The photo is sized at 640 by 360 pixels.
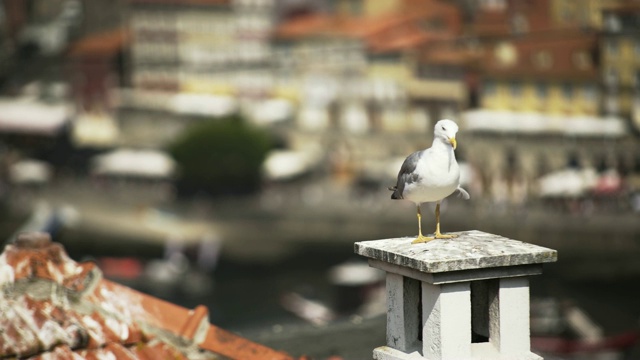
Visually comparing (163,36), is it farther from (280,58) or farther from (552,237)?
(552,237)

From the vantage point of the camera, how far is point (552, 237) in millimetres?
29391

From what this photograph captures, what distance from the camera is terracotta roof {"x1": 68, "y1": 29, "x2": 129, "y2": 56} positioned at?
3369 cm

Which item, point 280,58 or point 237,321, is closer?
point 237,321

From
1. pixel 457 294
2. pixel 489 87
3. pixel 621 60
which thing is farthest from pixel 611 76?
pixel 457 294

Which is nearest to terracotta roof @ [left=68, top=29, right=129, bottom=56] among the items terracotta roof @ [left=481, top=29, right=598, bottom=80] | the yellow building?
terracotta roof @ [left=481, top=29, right=598, bottom=80]

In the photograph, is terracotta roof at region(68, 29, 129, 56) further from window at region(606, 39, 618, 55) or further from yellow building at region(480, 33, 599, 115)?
window at region(606, 39, 618, 55)

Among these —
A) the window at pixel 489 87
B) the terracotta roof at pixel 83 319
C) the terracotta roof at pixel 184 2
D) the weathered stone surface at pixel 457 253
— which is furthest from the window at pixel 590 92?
the weathered stone surface at pixel 457 253

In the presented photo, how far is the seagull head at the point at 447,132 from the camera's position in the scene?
16.7 ft

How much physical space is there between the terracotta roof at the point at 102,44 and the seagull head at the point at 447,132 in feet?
95.3

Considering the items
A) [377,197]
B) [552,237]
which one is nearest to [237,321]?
[377,197]

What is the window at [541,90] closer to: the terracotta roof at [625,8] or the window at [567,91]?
Answer: the window at [567,91]

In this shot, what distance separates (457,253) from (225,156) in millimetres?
27956

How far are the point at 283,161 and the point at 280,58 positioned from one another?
243 centimetres

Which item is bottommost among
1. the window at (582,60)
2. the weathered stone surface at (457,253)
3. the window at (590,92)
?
the window at (590,92)
